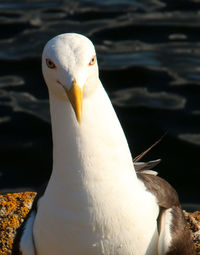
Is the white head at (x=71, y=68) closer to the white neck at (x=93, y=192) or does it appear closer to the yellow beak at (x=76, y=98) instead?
the yellow beak at (x=76, y=98)

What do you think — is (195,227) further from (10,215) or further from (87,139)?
(87,139)

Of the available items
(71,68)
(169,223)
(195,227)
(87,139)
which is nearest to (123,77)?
(195,227)

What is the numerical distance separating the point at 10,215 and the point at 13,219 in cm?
6

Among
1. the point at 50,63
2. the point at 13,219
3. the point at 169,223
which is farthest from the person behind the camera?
the point at 13,219

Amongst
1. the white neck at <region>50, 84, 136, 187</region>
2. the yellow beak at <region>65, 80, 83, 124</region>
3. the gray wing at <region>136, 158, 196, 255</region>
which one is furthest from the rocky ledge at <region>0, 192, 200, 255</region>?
the yellow beak at <region>65, 80, 83, 124</region>

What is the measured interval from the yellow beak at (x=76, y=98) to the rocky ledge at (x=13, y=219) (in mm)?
1945

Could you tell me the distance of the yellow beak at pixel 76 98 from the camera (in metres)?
3.41

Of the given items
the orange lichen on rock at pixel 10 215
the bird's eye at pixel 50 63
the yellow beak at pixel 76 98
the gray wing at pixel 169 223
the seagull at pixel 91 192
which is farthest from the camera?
the orange lichen on rock at pixel 10 215

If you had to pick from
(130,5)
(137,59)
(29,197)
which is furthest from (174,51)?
(29,197)

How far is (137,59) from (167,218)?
5.07 metres

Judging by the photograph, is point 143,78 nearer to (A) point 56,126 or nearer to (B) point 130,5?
(B) point 130,5

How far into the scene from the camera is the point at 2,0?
35.6 feet

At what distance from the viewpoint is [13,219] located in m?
5.16

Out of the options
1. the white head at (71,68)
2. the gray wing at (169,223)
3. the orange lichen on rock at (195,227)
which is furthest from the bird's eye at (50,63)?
the orange lichen on rock at (195,227)
